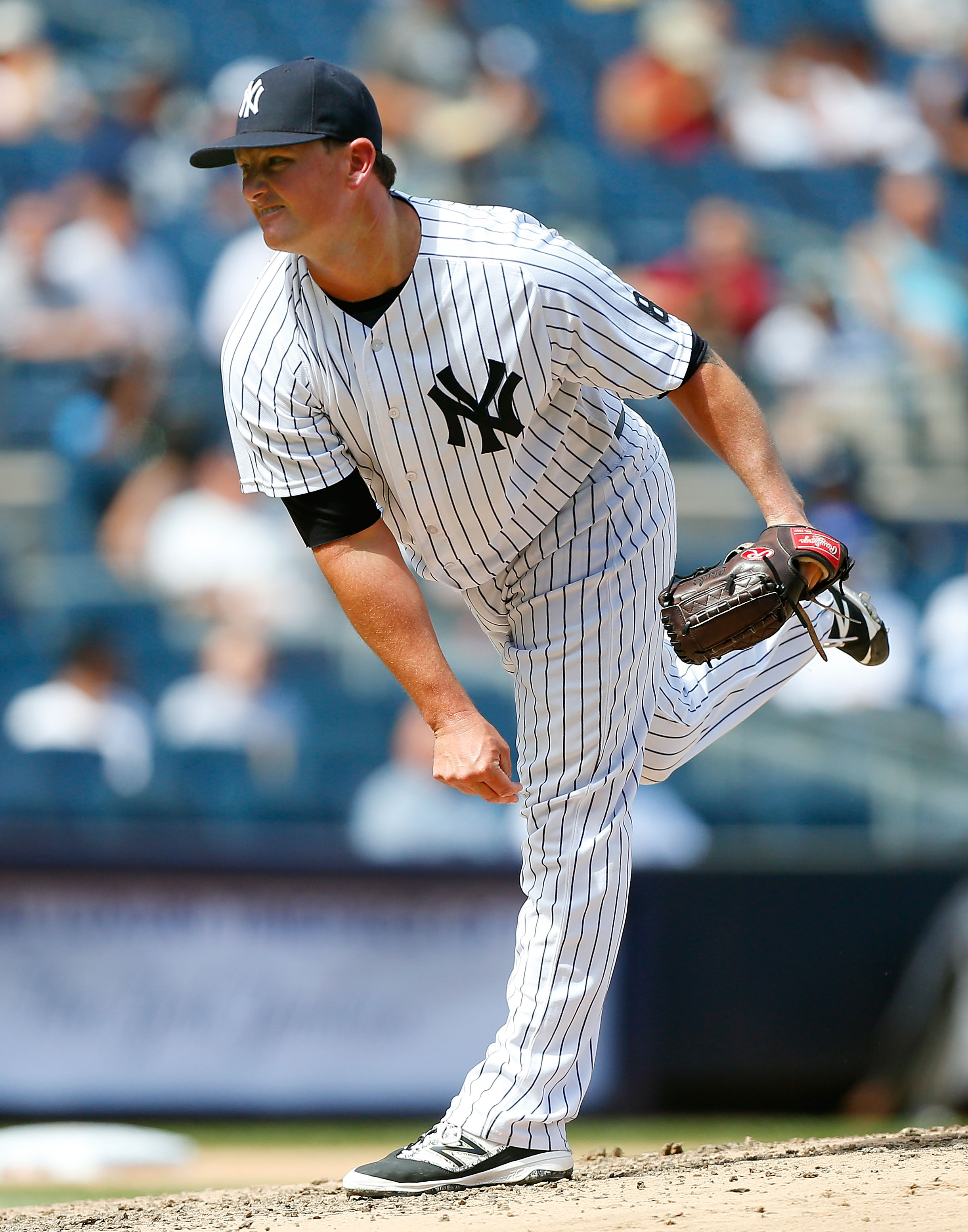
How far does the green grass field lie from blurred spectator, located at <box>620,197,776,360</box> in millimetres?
3572

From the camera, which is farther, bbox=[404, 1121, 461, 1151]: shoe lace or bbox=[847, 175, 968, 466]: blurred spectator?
bbox=[847, 175, 968, 466]: blurred spectator

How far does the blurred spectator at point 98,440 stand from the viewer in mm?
7379

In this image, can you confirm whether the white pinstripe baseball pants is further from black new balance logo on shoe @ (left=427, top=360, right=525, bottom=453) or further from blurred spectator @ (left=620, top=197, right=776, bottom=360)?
blurred spectator @ (left=620, top=197, right=776, bottom=360)

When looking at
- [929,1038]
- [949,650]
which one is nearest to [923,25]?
[949,650]

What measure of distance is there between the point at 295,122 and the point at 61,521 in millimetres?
4939

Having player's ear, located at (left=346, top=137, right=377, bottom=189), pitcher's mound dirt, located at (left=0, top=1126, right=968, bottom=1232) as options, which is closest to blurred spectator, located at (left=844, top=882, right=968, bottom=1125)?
pitcher's mound dirt, located at (left=0, top=1126, right=968, bottom=1232)

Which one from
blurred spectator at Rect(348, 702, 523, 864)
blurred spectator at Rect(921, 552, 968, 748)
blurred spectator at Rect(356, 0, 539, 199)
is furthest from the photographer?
blurred spectator at Rect(356, 0, 539, 199)

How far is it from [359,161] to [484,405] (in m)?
0.47

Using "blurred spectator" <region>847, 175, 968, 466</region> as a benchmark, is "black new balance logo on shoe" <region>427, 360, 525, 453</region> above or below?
below

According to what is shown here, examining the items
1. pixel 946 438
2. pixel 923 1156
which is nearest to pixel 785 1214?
pixel 923 1156

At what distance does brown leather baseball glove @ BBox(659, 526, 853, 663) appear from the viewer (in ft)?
9.78

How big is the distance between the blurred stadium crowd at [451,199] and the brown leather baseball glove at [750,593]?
137 inches

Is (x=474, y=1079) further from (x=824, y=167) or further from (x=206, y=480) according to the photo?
(x=824, y=167)

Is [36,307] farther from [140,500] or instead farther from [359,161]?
[359,161]
